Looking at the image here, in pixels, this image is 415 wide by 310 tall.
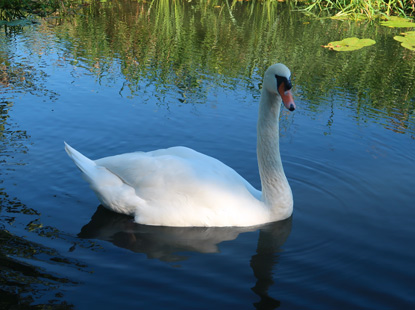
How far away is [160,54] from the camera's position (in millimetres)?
11336

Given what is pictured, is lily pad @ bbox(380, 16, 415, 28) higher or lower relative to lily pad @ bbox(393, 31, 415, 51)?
higher

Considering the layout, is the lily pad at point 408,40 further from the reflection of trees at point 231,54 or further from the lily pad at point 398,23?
the lily pad at point 398,23

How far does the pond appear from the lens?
401cm

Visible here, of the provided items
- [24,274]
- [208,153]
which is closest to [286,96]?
[208,153]

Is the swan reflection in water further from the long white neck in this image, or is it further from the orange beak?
the orange beak

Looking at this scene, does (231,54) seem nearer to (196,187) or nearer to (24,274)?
(196,187)

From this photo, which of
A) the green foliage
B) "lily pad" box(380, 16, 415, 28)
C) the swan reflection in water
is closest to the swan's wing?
the swan reflection in water

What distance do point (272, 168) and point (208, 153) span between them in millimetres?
1700

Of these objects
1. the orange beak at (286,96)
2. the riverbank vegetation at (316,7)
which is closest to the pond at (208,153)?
the orange beak at (286,96)

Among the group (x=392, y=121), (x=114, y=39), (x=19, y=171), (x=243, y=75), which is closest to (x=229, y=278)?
(x=19, y=171)

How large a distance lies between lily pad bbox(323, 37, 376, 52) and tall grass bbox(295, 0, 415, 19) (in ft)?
15.6

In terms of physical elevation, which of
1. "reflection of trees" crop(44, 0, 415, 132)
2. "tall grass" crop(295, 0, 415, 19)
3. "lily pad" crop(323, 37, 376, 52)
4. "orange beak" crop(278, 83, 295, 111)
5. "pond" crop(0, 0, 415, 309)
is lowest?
"pond" crop(0, 0, 415, 309)

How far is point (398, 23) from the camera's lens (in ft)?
53.3

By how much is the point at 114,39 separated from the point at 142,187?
8.45 m
